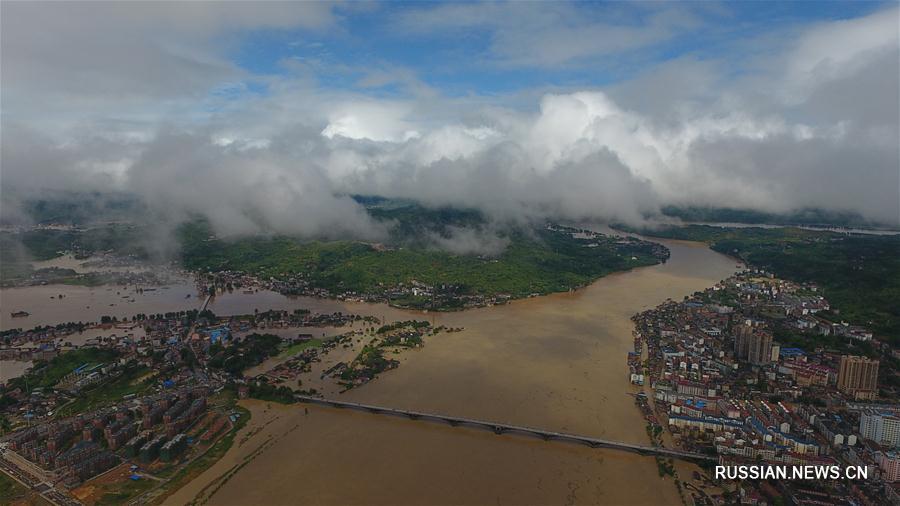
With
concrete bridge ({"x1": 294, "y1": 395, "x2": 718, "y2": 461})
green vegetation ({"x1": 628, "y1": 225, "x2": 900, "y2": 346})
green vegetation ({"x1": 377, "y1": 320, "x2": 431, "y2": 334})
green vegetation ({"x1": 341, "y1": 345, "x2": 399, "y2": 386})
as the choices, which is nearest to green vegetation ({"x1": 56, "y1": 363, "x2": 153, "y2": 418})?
concrete bridge ({"x1": 294, "y1": 395, "x2": 718, "y2": 461})

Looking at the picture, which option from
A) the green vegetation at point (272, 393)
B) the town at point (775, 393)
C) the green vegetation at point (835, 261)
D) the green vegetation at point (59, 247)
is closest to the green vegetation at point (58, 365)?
the green vegetation at point (272, 393)

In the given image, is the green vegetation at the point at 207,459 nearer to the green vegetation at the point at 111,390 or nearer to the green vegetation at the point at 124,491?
the green vegetation at the point at 124,491

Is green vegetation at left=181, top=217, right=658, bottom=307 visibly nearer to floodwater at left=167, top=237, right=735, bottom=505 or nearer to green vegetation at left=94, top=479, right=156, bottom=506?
floodwater at left=167, top=237, right=735, bottom=505

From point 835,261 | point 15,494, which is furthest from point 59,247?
point 835,261

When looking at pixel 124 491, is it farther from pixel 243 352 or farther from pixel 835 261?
pixel 835 261

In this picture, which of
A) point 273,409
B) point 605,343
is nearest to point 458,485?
point 273,409
